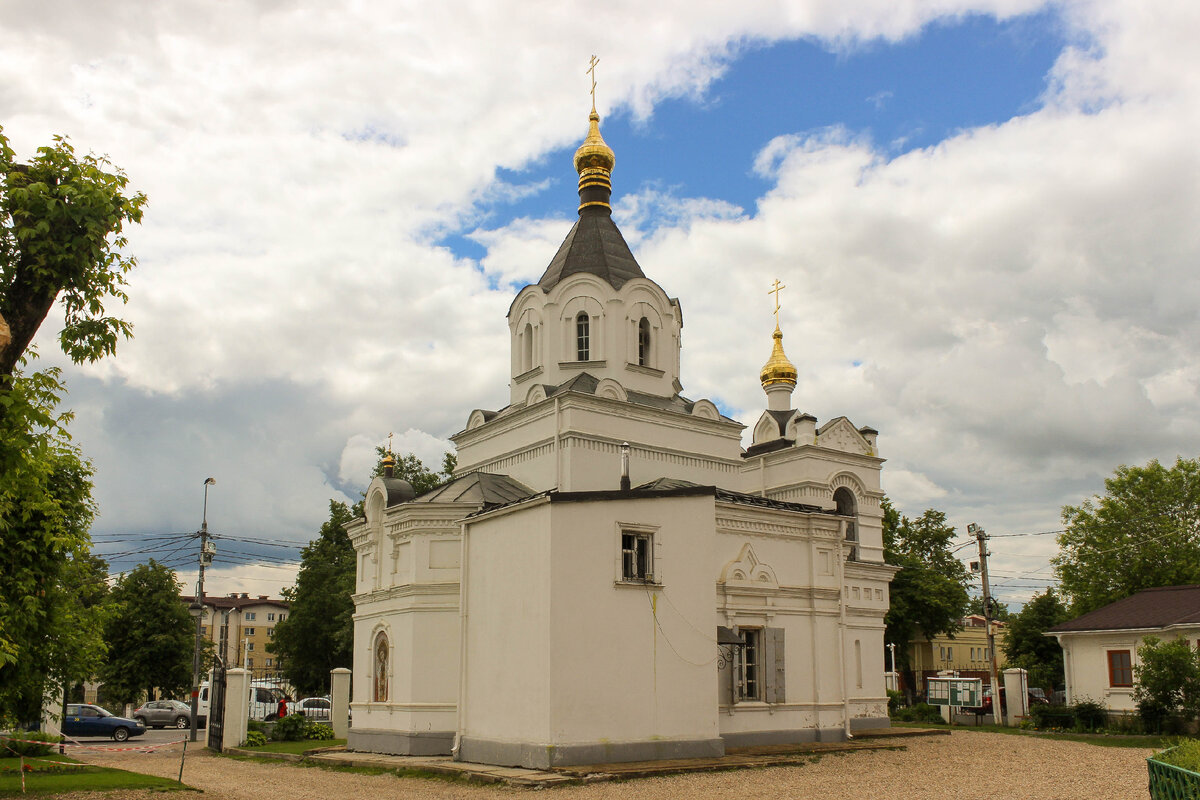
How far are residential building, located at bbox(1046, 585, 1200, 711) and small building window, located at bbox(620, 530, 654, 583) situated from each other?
57.7 feet

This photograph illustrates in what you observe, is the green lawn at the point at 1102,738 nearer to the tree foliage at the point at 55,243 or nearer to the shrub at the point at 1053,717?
the shrub at the point at 1053,717

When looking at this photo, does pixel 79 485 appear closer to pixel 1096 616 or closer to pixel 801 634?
pixel 801 634

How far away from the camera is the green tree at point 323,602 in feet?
131

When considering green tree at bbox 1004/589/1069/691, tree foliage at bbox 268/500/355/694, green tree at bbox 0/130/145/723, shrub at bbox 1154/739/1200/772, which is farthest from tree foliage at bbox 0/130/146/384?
green tree at bbox 1004/589/1069/691

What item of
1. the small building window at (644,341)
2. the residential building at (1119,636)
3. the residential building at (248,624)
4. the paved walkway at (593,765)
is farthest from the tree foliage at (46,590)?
the residential building at (248,624)

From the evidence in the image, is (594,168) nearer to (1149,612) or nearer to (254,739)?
(254,739)

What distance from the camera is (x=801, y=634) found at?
69.0ft

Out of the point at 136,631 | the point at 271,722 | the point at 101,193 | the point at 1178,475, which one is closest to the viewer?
the point at 101,193

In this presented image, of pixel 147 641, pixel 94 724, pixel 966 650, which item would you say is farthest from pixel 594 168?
pixel 966 650

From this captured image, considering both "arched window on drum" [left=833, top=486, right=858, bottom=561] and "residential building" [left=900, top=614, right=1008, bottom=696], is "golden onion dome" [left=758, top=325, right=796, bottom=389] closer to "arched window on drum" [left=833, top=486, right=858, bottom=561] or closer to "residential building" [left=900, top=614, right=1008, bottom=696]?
"arched window on drum" [left=833, top=486, right=858, bottom=561]

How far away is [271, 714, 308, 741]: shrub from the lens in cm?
2655

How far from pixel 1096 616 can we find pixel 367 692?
2253 cm

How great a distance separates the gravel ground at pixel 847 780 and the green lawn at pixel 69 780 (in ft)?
2.32

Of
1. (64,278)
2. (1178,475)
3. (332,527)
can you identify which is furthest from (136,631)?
(1178,475)
